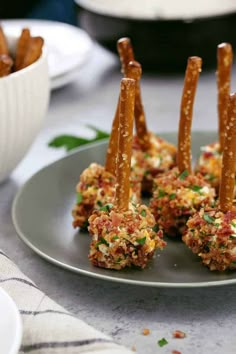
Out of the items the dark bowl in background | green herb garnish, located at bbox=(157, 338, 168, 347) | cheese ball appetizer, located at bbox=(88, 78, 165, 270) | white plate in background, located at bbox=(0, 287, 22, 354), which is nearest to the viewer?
white plate in background, located at bbox=(0, 287, 22, 354)

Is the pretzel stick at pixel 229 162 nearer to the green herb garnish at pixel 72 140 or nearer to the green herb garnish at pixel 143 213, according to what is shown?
the green herb garnish at pixel 143 213

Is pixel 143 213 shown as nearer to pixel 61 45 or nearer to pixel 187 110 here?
pixel 187 110

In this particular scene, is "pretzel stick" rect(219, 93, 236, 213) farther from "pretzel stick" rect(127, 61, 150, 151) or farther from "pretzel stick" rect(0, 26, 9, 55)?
"pretzel stick" rect(0, 26, 9, 55)

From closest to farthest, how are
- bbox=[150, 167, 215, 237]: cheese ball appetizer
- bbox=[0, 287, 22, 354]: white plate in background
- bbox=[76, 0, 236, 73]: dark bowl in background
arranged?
bbox=[0, 287, 22, 354]: white plate in background
bbox=[150, 167, 215, 237]: cheese ball appetizer
bbox=[76, 0, 236, 73]: dark bowl in background

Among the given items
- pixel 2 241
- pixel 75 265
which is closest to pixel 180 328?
pixel 75 265

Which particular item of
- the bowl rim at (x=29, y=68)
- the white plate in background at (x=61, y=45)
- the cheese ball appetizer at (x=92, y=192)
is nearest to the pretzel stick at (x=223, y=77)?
the cheese ball appetizer at (x=92, y=192)

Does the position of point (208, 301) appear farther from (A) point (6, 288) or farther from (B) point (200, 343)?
(A) point (6, 288)

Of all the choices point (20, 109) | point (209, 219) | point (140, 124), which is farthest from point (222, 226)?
point (20, 109)

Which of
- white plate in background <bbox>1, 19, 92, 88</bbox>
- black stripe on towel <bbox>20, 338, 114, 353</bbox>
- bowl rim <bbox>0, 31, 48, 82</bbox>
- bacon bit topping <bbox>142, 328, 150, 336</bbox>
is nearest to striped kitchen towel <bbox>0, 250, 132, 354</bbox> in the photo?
black stripe on towel <bbox>20, 338, 114, 353</bbox>
